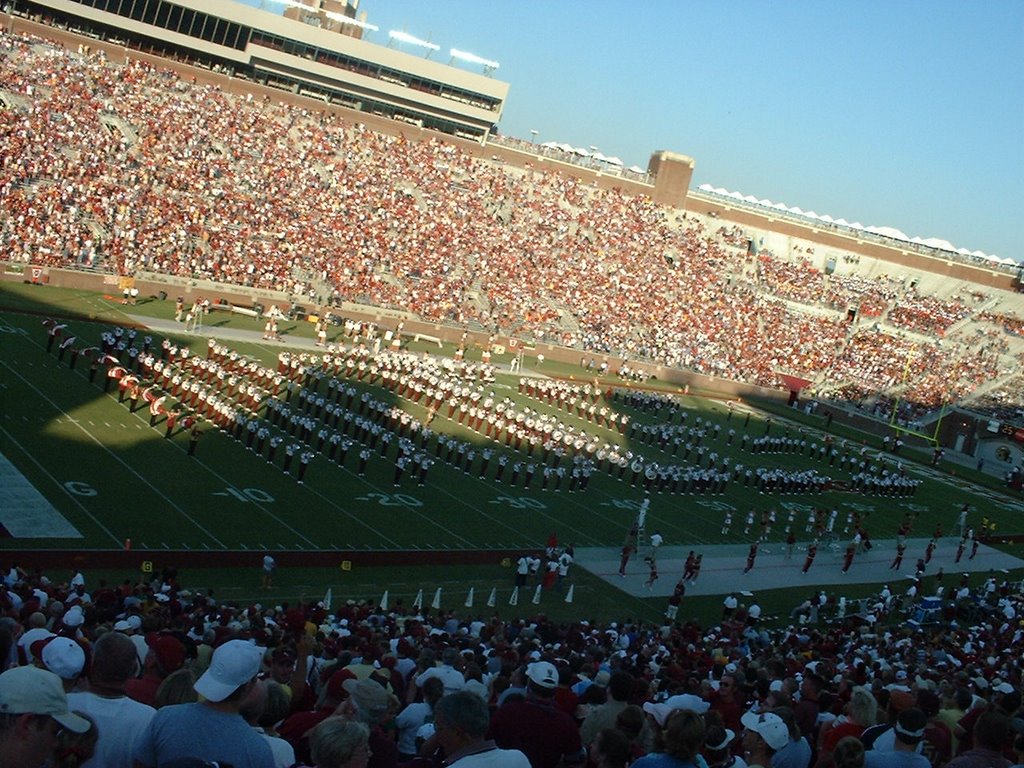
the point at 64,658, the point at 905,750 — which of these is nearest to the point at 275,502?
the point at 905,750

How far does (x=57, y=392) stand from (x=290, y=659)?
16990 millimetres

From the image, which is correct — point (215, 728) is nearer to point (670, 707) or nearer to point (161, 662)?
point (161, 662)

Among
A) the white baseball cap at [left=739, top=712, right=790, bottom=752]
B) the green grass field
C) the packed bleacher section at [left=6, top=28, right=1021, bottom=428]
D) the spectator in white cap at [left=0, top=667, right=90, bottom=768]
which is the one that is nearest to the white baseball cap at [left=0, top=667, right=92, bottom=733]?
the spectator in white cap at [left=0, top=667, right=90, bottom=768]

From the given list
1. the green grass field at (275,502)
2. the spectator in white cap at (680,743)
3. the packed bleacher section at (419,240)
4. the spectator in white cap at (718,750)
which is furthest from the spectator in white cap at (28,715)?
the packed bleacher section at (419,240)

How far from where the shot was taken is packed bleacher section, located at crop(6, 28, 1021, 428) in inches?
1460

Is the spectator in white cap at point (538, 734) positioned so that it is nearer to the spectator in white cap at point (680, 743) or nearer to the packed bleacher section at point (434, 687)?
the packed bleacher section at point (434, 687)

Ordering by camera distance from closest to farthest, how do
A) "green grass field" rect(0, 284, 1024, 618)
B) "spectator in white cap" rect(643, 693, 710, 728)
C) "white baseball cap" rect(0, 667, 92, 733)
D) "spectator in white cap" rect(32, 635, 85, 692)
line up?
"white baseball cap" rect(0, 667, 92, 733) → "spectator in white cap" rect(32, 635, 85, 692) → "spectator in white cap" rect(643, 693, 710, 728) → "green grass field" rect(0, 284, 1024, 618)

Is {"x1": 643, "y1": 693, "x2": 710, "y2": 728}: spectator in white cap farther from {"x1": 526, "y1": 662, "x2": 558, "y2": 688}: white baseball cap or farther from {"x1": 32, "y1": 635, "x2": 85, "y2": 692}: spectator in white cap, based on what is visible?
{"x1": 32, "y1": 635, "x2": 85, "y2": 692}: spectator in white cap

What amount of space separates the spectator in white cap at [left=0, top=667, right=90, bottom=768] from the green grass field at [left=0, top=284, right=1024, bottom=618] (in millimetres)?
11927

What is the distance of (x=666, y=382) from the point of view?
1777 inches

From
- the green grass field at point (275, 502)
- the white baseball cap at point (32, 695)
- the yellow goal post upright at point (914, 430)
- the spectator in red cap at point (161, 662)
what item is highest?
the white baseball cap at point (32, 695)

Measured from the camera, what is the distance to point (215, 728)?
395 centimetres

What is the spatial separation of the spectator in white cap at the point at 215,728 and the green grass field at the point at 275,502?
11.3 m

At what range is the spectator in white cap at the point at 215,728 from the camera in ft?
12.8
